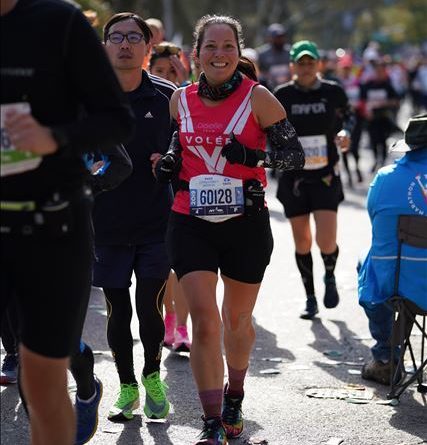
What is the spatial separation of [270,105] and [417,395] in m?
2.04

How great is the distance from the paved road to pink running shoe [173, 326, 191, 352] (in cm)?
9

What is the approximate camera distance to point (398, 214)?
6.43 metres

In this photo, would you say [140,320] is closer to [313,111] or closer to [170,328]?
[170,328]

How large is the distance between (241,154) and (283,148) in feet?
1.11

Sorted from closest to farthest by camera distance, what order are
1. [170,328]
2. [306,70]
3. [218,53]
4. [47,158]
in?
[47,158]
[218,53]
[170,328]
[306,70]

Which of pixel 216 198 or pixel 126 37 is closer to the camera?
pixel 216 198

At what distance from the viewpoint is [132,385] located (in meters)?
6.15

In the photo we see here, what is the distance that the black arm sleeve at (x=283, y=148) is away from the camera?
5.52 metres

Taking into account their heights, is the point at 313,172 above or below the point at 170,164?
below

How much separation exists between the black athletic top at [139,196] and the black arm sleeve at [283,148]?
854mm

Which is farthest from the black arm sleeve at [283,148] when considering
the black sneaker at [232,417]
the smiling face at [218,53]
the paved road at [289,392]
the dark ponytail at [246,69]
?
the paved road at [289,392]

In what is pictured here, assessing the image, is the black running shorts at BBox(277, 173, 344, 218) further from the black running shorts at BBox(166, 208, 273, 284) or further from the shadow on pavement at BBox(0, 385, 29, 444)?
the black running shorts at BBox(166, 208, 273, 284)

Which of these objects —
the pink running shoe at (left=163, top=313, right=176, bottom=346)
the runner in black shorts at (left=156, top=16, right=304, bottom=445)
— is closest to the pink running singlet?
the runner in black shorts at (left=156, top=16, right=304, bottom=445)

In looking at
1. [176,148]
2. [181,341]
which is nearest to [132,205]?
[176,148]
